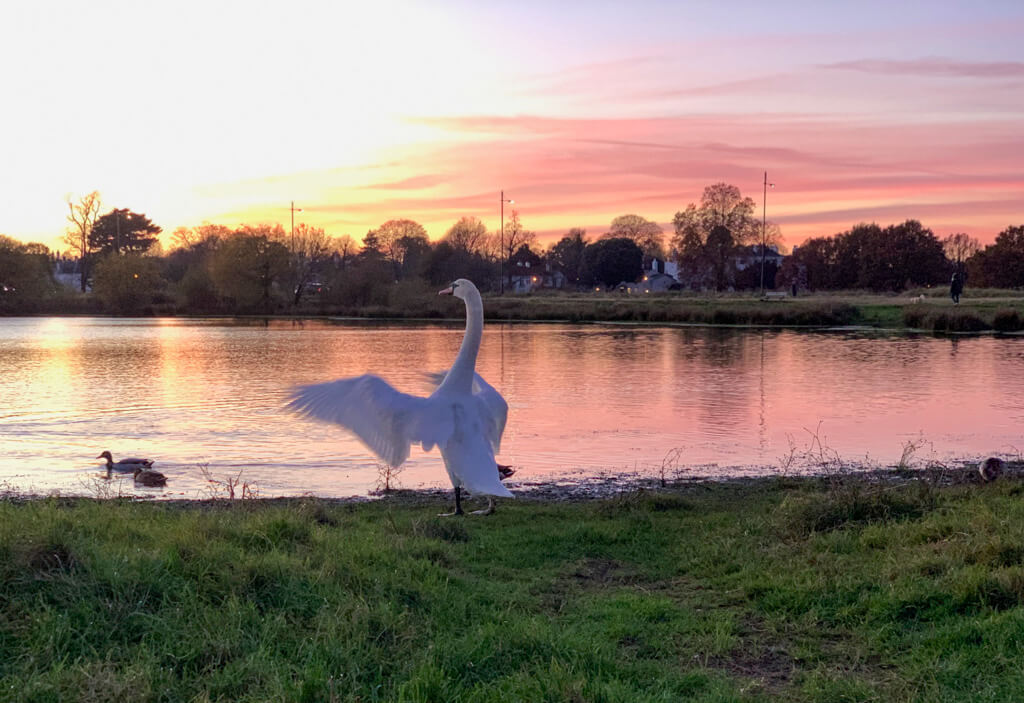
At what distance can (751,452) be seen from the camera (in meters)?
15.0

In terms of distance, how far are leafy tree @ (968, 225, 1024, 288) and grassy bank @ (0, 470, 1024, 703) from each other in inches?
3164

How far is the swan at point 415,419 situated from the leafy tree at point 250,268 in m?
67.8

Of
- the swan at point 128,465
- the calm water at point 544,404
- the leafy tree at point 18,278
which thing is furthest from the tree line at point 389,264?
the swan at point 128,465

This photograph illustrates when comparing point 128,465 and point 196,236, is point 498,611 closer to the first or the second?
point 128,465

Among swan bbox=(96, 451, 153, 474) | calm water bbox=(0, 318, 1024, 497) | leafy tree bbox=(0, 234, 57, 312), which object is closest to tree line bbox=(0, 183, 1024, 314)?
leafy tree bbox=(0, 234, 57, 312)

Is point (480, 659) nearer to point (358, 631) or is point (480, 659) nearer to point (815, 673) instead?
point (358, 631)

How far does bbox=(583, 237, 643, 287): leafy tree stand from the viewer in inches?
4026

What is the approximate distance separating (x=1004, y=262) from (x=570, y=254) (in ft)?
176

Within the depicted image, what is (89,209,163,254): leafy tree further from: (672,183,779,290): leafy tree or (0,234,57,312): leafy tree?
(672,183,779,290): leafy tree

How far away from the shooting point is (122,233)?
105938 mm

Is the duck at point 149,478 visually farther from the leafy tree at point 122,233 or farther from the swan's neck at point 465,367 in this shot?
the leafy tree at point 122,233

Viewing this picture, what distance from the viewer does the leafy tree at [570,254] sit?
115562mm

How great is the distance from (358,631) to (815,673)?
99.1 inches

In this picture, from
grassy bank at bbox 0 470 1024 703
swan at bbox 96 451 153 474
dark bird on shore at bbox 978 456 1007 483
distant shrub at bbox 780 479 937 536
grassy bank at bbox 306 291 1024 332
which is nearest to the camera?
grassy bank at bbox 0 470 1024 703
